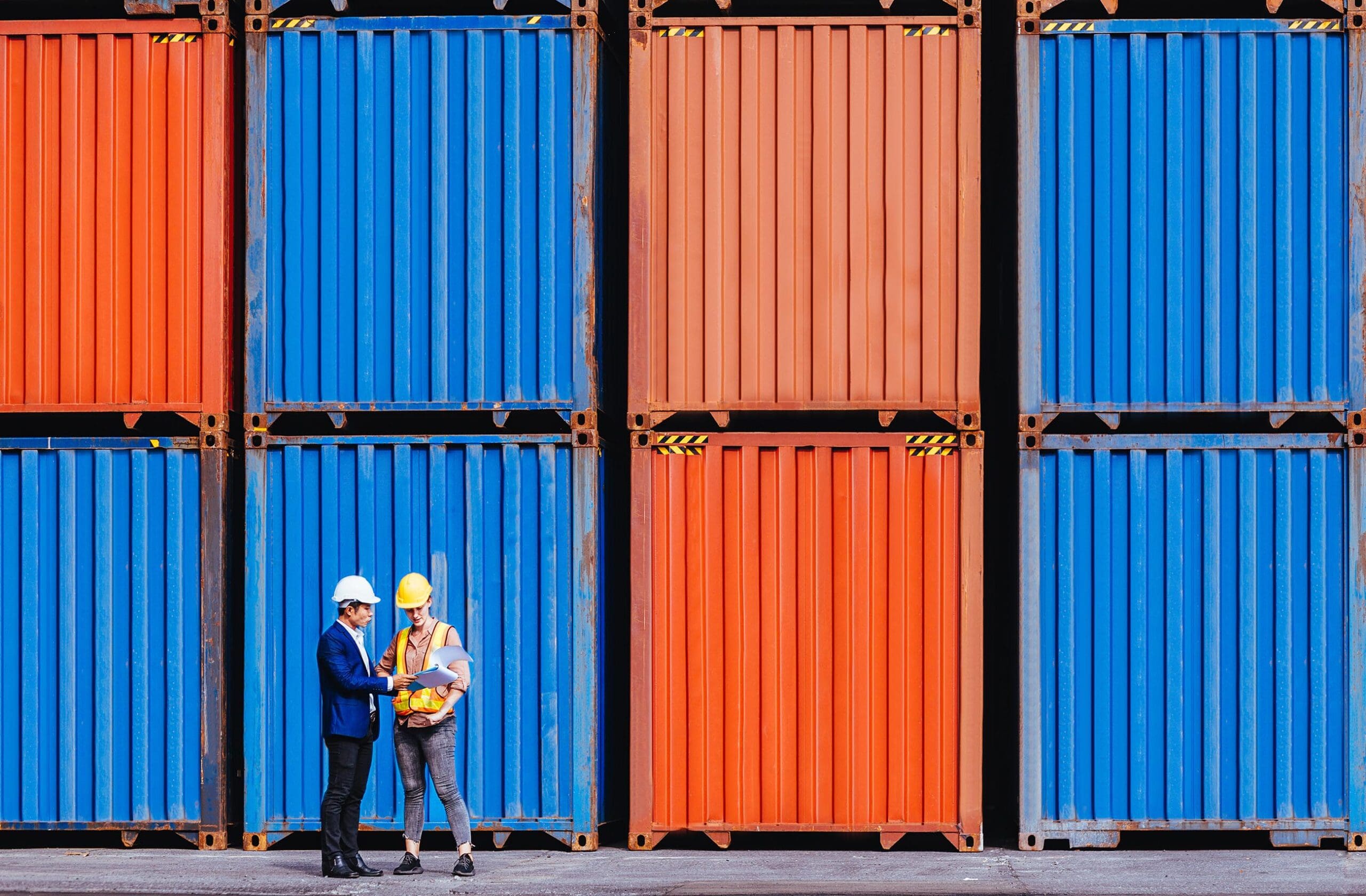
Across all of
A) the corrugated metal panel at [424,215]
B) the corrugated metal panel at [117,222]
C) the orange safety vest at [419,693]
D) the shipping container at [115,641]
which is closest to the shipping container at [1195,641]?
the corrugated metal panel at [424,215]

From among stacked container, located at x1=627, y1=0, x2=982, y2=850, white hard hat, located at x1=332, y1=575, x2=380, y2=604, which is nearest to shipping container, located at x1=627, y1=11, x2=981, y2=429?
stacked container, located at x1=627, y1=0, x2=982, y2=850

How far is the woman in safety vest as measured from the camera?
1000 cm

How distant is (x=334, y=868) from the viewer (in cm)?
1012

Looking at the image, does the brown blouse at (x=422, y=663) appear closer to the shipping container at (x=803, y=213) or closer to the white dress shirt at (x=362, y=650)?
the white dress shirt at (x=362, y=650)

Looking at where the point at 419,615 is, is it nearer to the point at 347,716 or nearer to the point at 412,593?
the point at 412,593

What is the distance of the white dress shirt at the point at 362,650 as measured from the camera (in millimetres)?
9930

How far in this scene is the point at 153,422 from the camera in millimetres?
11688

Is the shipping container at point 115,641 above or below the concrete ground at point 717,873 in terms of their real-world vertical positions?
above

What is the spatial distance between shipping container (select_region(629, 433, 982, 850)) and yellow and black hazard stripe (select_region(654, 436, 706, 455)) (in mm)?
15

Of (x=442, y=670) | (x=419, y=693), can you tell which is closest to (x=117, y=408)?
(x=419, y=693)

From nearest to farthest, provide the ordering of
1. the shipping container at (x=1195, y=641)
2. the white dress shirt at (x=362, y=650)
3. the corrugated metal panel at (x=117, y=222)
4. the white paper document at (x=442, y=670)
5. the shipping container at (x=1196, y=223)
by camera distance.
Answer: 1. the white paper document at (x=442, y=670)
2. the white dress shirt at (x=362, y=650)
3. the shipping container at (x=1195, y=641)
4. the shipping container at (x=1196, y=223)
5. the corrugated metal panel at (x=117, y=222)

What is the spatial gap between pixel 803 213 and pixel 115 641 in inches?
248

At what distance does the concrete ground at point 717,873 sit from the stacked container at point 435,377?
0.59 m

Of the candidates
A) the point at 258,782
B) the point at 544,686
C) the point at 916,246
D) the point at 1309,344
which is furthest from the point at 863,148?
the point at 258,782
